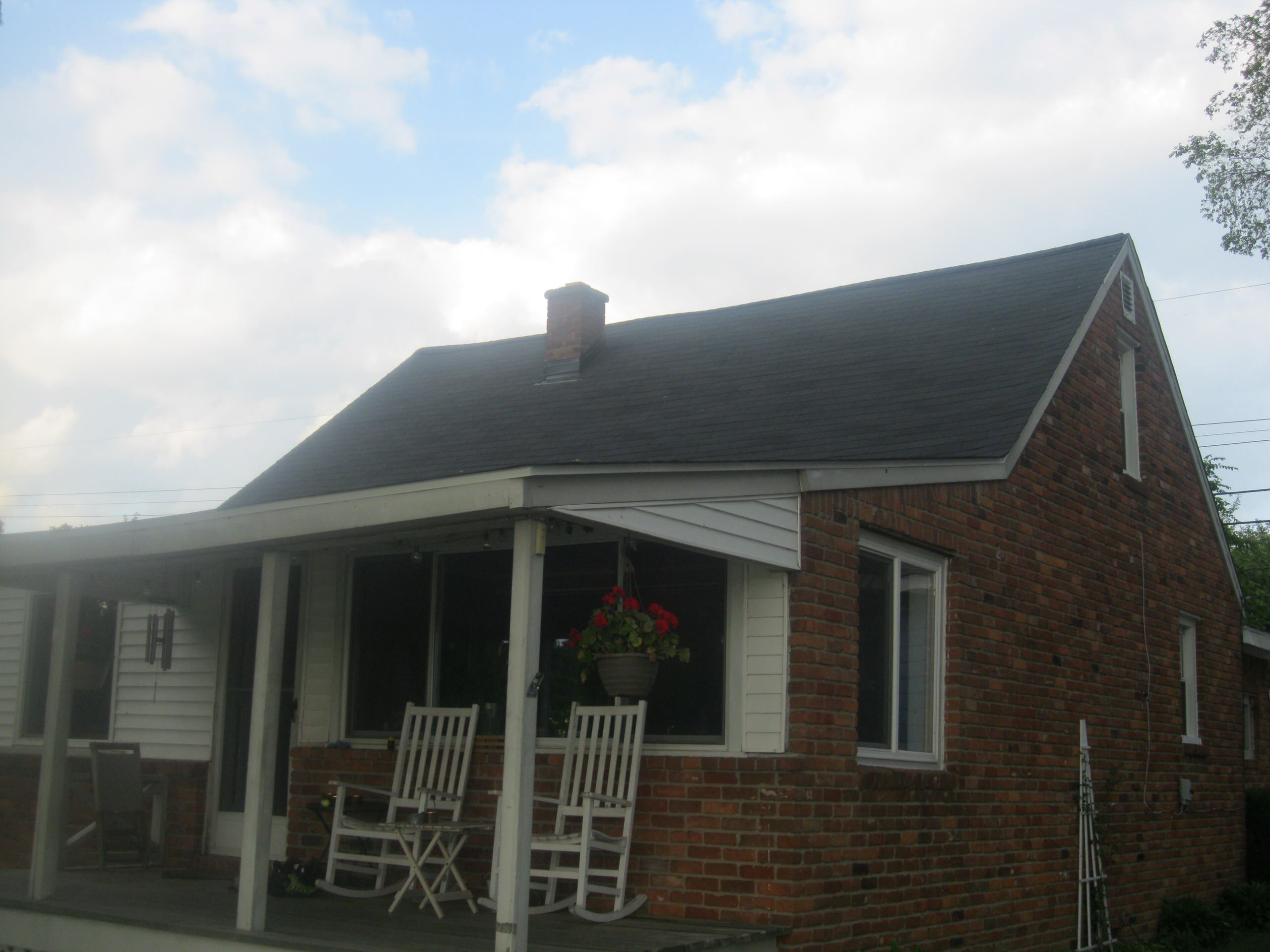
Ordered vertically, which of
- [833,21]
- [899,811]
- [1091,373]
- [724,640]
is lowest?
[899,811]

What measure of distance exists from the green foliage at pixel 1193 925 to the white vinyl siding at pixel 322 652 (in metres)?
6.63

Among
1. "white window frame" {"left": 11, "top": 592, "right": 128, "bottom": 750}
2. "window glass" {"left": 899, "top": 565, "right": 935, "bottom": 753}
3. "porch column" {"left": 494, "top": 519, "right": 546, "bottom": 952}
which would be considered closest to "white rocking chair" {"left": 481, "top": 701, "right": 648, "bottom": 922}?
"porch column" {"left": 494, "top": 519, "right": 546, "bottom": 952}

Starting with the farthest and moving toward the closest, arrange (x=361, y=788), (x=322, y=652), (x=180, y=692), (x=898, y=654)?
(x=180, y=692), (x=322, y=652), (x=361, y=788), (x=898, y=654)

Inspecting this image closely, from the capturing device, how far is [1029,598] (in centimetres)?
852

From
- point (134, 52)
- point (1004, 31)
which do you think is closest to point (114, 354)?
point (134, 52)

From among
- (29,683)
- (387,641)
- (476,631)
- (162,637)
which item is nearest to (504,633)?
(476,631)

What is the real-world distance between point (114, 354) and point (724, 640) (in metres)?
A: 4.01

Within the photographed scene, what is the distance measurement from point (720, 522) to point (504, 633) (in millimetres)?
2367

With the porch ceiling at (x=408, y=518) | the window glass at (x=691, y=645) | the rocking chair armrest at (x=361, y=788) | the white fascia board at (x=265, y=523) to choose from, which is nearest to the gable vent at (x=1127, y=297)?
the window glass at (x=691, y=645)

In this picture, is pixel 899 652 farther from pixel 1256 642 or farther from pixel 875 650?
pixel 1256 642

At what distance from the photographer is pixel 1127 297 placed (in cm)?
1084

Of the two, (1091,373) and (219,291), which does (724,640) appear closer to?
(1091,373)

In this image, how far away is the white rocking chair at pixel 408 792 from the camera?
736cm

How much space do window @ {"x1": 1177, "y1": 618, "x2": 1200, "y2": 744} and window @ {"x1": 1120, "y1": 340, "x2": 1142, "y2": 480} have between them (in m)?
1.68
